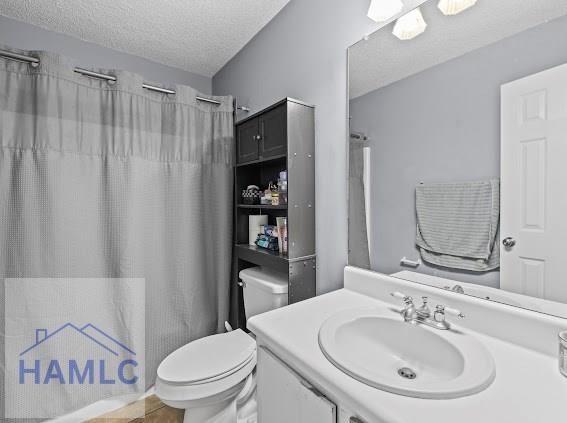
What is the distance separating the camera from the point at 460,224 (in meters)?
0.93

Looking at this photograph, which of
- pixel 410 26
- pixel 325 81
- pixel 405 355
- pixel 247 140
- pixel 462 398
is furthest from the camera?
pixel 247 140

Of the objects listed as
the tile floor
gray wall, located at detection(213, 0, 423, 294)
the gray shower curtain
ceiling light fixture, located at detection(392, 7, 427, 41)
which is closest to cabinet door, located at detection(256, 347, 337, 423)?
gray wall, located at detection(213, 0, 423, 294)

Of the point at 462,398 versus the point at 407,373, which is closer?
the point at 462,398

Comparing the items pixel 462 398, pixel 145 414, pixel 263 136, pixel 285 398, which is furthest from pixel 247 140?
A: pixel 145 414

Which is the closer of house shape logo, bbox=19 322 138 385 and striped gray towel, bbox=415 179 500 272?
striped gray towel, bbox=415 179 500 272

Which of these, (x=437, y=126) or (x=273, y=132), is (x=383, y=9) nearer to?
(x=437, y=126)

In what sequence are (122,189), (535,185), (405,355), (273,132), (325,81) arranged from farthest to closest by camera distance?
1. (122,189)
2. (273,132)
3. (325,81)
4. (405,355)
5. (535,185)

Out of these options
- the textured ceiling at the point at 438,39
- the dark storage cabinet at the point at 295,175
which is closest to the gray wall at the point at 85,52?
the dark storage cabinet at the point at 295,175

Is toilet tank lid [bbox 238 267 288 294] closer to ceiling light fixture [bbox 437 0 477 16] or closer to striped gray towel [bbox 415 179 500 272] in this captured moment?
striped gray towel [bbox 415 179 500 272]

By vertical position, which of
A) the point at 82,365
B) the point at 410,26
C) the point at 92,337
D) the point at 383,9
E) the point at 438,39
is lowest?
the point at 82,365

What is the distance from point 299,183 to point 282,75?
0.73 m

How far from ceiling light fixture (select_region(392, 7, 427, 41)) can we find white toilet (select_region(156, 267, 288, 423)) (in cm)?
122

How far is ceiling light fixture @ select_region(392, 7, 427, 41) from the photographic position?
3.35ft

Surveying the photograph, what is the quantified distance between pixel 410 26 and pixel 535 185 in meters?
0.73
